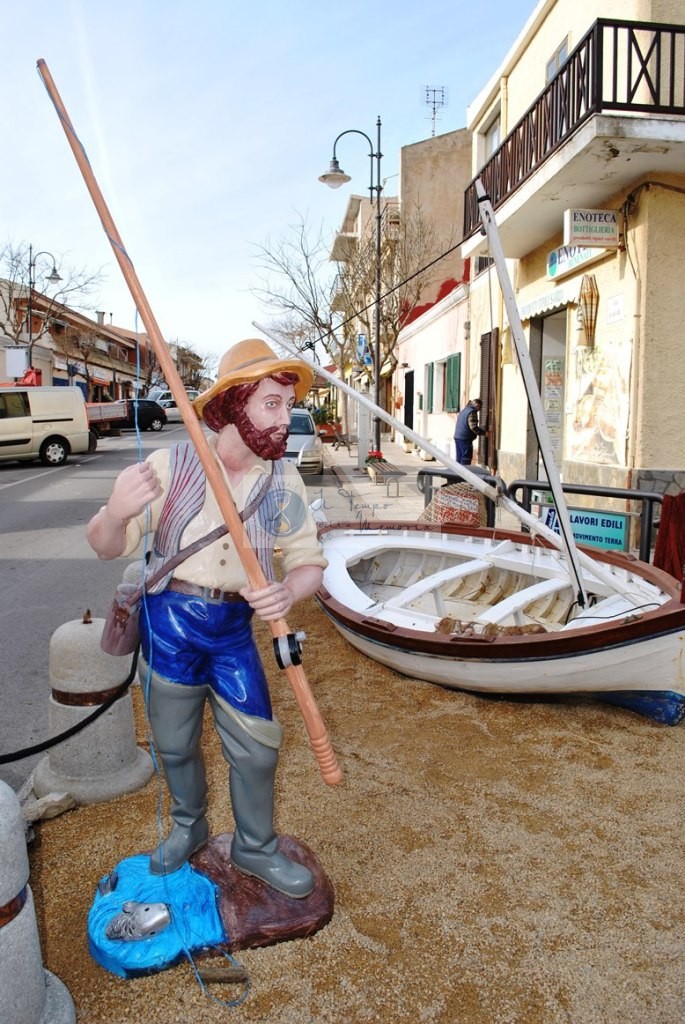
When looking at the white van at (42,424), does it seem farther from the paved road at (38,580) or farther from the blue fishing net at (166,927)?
the blue fishing net at (166,927)

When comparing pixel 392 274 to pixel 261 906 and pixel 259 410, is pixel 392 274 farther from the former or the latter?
pixel 261 906

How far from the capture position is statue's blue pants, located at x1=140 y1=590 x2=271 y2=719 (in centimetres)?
251

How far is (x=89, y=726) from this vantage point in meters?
3.57

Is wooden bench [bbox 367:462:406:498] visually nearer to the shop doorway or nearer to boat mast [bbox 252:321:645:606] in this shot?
the shop doorway

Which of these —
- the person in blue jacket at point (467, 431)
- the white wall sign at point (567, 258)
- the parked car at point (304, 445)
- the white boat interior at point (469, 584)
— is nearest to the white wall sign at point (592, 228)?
the white wall sign at point (567, 258)

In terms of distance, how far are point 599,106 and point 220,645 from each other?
26.7 feet

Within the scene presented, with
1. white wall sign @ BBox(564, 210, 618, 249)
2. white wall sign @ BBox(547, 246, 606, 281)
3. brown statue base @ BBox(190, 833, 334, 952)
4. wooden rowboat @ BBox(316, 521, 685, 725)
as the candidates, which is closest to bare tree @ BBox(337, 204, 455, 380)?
white wall sign @ BBox(547, 246, 606, 281)

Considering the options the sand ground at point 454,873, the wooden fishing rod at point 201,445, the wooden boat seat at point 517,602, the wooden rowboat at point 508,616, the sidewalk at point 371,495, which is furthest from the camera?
the sidewalk at point 371,495

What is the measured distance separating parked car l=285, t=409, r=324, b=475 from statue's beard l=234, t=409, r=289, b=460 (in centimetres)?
1353

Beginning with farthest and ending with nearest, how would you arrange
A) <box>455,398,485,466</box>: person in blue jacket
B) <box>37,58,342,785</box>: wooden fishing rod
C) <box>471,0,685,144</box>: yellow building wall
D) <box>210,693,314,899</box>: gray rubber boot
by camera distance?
<box>455,398,485,466</box>: person in blue jacket → <box>471,0,685,144</box>: yellow building wall → <box>210,693,314,899</box>: gray rubber boot → <box>37,58,342,785</box>: wooden fishing rod

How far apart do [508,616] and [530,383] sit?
1.55 meters

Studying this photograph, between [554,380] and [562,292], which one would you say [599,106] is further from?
[554,380]

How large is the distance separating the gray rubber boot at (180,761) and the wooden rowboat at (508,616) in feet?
6.80

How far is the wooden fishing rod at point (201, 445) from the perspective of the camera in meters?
2.20
